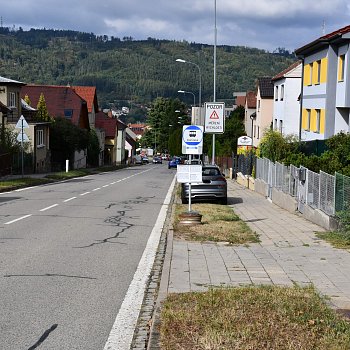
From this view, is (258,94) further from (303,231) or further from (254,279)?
(254,279)

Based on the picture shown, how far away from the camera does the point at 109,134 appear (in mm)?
100875

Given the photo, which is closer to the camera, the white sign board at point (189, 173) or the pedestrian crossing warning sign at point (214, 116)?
the white sign board at point (189, 173)

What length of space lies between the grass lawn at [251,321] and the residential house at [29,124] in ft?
124

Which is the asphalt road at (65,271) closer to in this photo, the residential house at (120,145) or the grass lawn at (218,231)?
the grass lawn at (218,231)

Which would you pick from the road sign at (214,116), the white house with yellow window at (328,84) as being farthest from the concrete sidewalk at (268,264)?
the white house with yellow window at (328,84)

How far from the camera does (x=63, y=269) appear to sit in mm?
9945

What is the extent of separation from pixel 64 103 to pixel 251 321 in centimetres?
6846

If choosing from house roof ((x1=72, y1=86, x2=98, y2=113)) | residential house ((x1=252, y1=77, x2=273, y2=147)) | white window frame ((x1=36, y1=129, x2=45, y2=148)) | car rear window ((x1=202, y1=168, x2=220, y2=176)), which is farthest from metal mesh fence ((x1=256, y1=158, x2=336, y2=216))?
house roof ((x1=72, y1=86, x2=98, y2=113))

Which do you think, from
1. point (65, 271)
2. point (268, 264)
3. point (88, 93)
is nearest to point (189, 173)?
point (268, 264)

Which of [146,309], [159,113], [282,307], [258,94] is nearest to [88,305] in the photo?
[146,309]

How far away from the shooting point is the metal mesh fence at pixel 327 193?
599 inches

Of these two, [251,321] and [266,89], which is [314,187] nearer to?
[251,321]

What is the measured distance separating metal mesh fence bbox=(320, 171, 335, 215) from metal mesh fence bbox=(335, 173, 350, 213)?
26cm

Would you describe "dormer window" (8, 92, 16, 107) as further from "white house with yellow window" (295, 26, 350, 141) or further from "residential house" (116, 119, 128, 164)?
"residential house" (116, 119, 128, 164)
